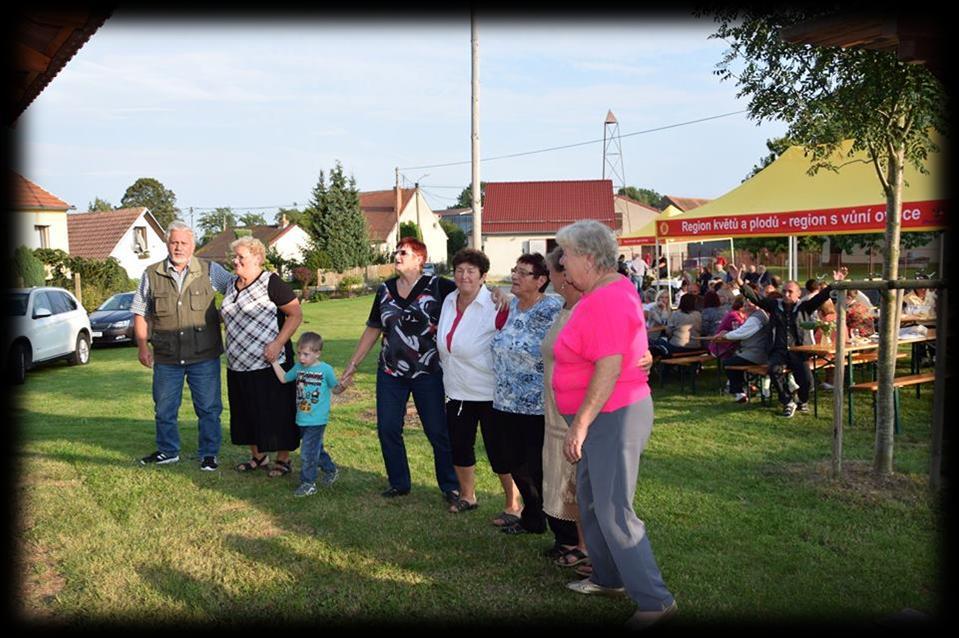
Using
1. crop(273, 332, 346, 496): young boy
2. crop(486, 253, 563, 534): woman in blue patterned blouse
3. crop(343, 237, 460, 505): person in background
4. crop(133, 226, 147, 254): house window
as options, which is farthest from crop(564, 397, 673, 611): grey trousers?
crop(133, 226, 147, 254): house window

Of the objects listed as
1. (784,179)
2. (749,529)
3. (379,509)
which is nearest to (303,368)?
(379,509)

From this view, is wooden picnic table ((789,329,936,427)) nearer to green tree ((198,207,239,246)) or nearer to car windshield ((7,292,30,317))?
car windshield ((7,292,30,317))

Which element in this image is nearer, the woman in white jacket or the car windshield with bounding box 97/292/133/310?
the woman in white jacket

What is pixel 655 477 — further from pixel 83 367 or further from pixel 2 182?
pixel 83 367

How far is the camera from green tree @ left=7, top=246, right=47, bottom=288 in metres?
22.3

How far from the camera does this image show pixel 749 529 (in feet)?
17.2

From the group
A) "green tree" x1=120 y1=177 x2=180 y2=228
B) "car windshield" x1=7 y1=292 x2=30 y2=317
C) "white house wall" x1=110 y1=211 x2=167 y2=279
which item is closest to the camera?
"car windshield" x1=7 y1=292 x2=30 y2=317

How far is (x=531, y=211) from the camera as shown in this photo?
5950 cm

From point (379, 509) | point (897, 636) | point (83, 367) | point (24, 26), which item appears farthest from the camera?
point (83, 367)

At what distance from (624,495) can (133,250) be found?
46.0m

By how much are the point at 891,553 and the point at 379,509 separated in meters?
3.38

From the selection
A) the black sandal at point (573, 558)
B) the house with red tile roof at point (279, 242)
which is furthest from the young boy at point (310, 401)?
the house with red tile roof at point (279, 242)

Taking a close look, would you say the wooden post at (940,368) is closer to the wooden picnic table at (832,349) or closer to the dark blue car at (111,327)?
the wooden picnic table at (832,349)

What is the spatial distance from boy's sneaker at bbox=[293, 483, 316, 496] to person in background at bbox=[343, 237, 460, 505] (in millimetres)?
692
